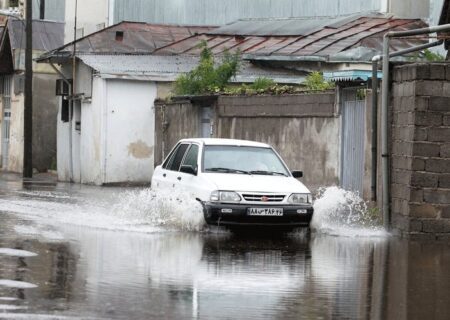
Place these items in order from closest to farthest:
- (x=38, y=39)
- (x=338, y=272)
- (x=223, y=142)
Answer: (x=338, y=272) → (x=223, y=142) → (x=38, y=39)

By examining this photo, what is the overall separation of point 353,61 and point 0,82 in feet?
75.6

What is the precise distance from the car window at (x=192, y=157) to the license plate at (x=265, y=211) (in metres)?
1.94

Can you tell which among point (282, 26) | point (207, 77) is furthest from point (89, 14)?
point (207, 77)

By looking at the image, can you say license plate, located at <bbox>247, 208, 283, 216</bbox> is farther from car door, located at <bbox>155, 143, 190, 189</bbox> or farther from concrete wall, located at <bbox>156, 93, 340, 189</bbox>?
concrete wall, located at <bbox>156, 93, 340, 189</bbox>

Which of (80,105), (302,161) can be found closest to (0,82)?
(80,105)

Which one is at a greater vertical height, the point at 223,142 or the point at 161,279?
the point at 223,142

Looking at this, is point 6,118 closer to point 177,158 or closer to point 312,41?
point 312,41

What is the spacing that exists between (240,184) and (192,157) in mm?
1858

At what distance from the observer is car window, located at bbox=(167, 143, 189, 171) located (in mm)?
19500

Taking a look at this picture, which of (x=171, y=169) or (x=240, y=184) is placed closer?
(x=240, y=184)

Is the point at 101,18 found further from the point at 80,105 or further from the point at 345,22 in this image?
the point at 345,22

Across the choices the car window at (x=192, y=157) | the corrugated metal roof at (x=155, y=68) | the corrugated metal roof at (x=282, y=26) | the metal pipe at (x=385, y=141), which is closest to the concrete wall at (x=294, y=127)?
the metal pipe at (x=385, y=141)

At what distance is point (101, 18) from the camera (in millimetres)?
48750

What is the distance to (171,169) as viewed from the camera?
19703 millimetres
